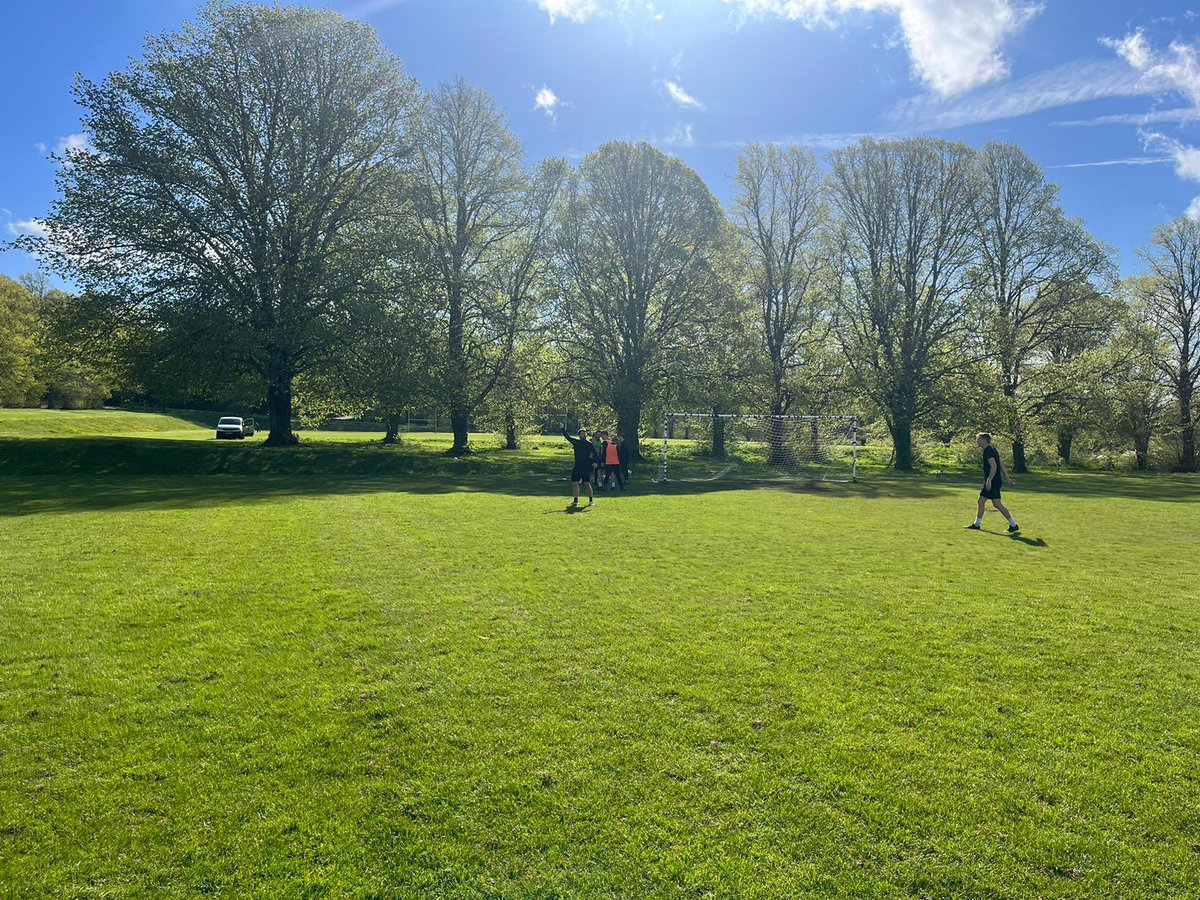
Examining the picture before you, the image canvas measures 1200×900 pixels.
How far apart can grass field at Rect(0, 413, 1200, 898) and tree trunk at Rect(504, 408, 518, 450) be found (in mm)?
22083

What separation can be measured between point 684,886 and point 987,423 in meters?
35.2

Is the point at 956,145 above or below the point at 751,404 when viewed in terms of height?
A: above

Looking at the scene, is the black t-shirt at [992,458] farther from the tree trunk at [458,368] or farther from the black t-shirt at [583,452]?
the tree trunk at [458,368]

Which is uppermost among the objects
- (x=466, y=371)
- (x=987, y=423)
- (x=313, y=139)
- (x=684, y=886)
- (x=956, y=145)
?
(x=956, y=145)

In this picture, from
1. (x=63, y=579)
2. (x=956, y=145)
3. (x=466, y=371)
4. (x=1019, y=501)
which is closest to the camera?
(x=63, y=579)

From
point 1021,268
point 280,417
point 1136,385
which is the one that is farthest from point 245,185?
point 1136,385

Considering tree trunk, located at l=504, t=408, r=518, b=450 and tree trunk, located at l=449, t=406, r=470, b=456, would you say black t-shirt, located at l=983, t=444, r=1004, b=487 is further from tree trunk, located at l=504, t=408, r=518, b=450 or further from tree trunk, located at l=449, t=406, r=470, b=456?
tree trunk, located at l=449, t=406, r=470, b=456

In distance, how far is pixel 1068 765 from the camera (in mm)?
4125

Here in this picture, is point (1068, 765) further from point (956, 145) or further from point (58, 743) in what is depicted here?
point (956, 145)

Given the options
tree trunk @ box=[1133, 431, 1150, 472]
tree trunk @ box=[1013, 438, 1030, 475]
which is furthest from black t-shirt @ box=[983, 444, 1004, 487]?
tree trunk @ box=[1133, 431, 1150, 472]

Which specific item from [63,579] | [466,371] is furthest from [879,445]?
[63,579]

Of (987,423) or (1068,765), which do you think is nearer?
(1068,765)

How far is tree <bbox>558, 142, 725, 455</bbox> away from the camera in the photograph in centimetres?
3195

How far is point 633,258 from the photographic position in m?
32.2
